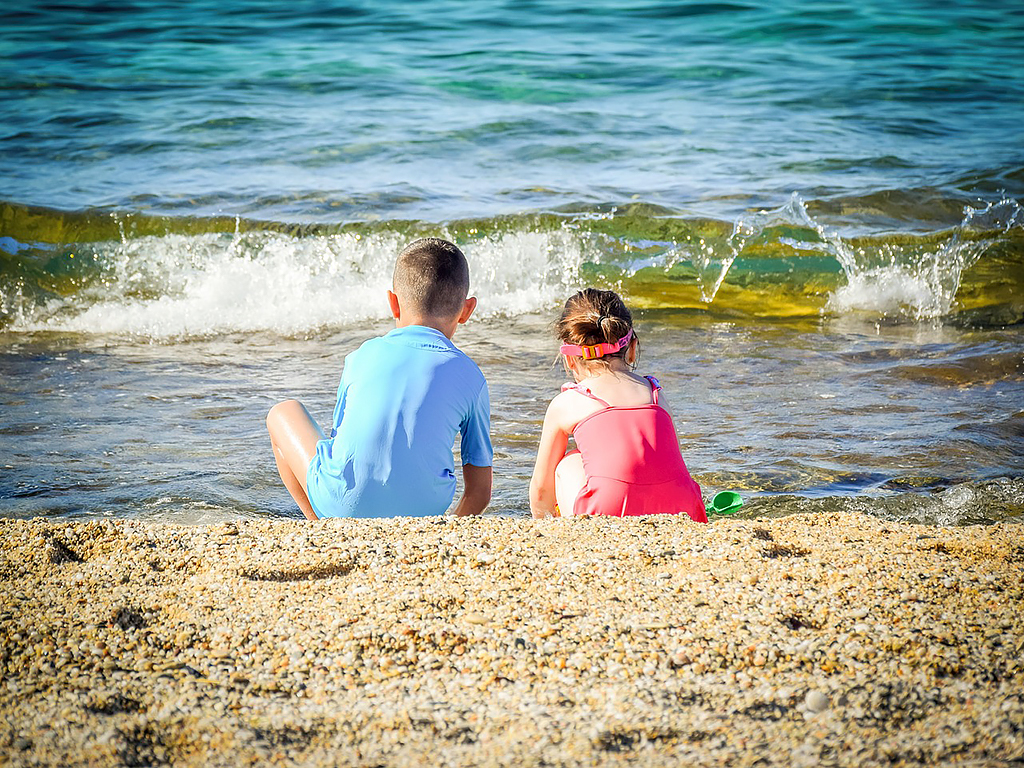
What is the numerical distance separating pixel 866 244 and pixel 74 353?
6418 mm

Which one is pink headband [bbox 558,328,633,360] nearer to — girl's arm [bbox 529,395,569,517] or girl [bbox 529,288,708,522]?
girl [bbox 529,288,708,522]

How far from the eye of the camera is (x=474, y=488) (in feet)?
11.2

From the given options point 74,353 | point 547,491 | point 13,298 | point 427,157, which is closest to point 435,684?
point 547,491

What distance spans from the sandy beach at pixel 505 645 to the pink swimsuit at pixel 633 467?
29 centimetres

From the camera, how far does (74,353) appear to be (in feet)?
20.4

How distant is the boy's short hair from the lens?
11.1ft

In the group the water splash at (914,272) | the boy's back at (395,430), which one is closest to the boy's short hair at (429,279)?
the boy's back at (395,430)

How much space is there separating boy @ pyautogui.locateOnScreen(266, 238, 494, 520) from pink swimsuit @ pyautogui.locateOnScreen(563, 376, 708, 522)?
1.28ft

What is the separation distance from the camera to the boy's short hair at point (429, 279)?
338cm

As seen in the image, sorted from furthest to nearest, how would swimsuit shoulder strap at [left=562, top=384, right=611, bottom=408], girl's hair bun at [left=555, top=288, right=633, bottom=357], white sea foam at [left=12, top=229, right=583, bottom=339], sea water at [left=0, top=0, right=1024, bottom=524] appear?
white sea foam at [left=12, top=229, right=583, bottom=339], sea water at [left=0, top=0, right=1024, bottom=524], girl's hair bun at [left=555, top=288, right=633, bottom=357], swimsuit shoulder strap at [left=562, top=384, right=611, bottom=408]

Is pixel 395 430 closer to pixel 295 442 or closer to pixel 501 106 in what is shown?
pixel 295 442

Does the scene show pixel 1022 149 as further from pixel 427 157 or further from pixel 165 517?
pixel 165 517

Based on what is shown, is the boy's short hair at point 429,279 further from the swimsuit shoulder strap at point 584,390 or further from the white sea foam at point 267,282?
the white sea foam at point 267,282

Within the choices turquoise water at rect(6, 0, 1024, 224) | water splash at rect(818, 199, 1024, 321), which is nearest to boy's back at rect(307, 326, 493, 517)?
water splash at rect(818, 199, 1024, 321)
